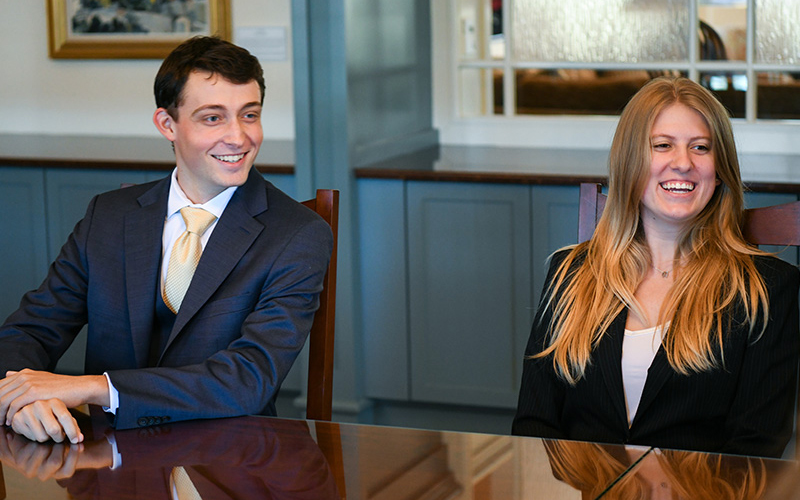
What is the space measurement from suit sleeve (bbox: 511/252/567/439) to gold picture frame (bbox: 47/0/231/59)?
257 centimetres

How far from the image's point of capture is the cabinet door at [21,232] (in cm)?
390

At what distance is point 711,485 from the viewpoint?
4.37ft

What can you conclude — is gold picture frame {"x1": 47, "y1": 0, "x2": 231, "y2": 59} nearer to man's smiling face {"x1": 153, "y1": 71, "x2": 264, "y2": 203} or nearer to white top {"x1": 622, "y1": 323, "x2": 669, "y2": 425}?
man's smiling face {"x1": 153, "y1": 71, "x2": 264, "y2": 203}

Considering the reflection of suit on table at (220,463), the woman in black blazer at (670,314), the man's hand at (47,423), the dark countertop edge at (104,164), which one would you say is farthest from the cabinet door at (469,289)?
the man's hand at (47,423)

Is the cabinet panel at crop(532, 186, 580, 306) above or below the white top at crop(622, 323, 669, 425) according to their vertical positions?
above

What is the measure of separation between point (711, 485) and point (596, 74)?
281cm

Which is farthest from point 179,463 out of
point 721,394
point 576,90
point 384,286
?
point 576,90

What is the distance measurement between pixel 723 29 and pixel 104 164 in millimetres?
2271

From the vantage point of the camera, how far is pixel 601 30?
12.8ft

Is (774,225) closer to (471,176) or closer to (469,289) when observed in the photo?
(471,176)


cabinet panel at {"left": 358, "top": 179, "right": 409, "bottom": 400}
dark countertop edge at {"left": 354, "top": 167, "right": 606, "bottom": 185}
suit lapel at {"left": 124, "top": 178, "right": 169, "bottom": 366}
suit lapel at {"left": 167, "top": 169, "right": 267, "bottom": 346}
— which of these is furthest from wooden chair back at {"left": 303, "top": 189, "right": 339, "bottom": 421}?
cabinet panel at {"left": 358, "top": 179, "right": 409, "bottom": 400}

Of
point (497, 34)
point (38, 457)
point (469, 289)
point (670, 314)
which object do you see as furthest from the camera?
point (497, 34)

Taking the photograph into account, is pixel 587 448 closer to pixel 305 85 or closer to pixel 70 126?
pixel 305 85

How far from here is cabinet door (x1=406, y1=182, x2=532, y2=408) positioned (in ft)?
11.2
